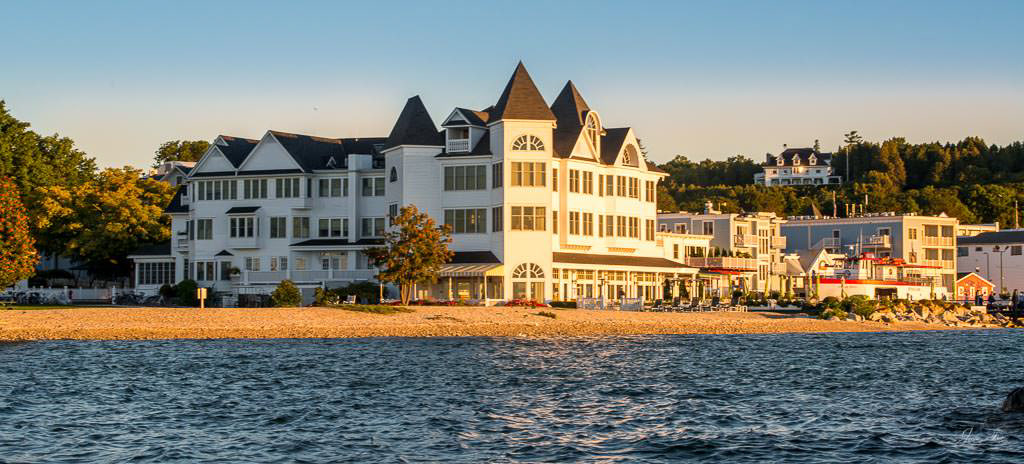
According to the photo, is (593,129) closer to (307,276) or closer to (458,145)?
(458,145)

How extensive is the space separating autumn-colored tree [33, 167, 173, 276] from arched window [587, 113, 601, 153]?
3027 centimetres

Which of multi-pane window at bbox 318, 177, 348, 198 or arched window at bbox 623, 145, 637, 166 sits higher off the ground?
arched window at bbox 623, 145, 637, 166

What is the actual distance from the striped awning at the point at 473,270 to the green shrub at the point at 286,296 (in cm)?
839

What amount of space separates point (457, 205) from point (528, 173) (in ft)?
15.9

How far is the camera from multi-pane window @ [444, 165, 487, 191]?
72875 millimetres

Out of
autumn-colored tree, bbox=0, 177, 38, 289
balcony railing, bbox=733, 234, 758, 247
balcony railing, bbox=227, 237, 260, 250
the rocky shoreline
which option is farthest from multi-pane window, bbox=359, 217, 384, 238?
balcony railing, bbox=733, 234, 758, 247

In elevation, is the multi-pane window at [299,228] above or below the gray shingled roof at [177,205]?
below

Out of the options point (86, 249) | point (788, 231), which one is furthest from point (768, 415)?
point (788, 231)

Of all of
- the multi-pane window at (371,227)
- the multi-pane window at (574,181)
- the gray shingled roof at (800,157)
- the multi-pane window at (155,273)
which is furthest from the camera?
the gray shingled roof at (800,157)

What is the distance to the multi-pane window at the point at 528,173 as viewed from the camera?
234ft

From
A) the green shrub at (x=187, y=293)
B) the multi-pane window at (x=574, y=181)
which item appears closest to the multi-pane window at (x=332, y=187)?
the green shrub at (x=187, y=293)

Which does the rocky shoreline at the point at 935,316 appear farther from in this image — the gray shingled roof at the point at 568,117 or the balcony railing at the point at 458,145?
the balcony railing at the point at 458,145

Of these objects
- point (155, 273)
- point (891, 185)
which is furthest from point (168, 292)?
point (891, 185)

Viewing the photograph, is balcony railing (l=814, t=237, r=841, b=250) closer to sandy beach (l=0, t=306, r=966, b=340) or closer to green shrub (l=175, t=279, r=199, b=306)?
sandy beach (l=0, t=306, r=966, b=340)
